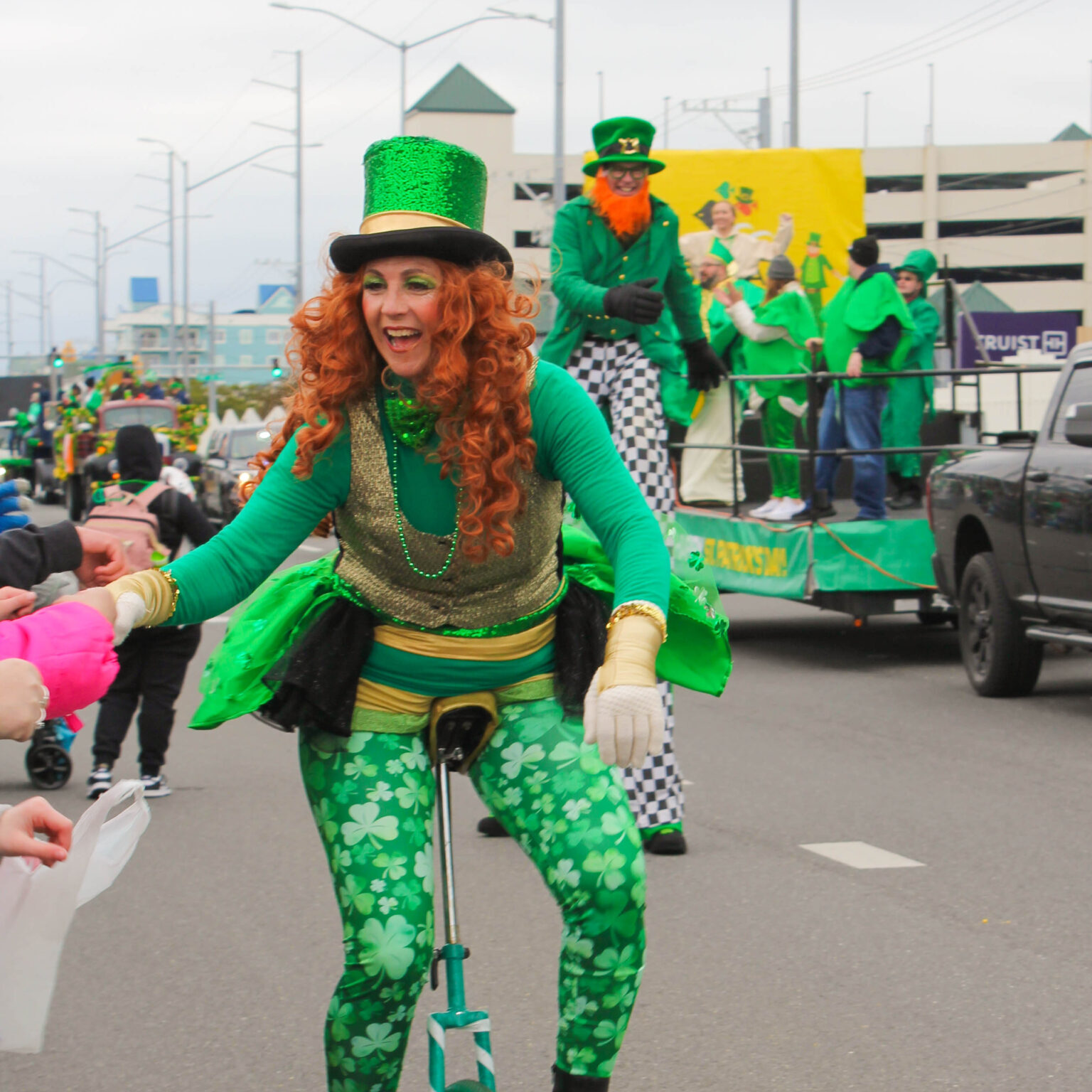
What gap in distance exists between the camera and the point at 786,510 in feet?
40.2

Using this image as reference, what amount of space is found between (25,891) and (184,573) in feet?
1.98

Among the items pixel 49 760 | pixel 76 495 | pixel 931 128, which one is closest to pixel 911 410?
pixel 49 760

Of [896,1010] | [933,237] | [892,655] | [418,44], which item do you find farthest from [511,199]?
[896,1010]

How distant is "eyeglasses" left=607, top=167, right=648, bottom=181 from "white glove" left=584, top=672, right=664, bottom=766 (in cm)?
384

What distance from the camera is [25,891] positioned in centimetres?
288

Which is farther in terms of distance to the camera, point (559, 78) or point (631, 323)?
point (559, 78)

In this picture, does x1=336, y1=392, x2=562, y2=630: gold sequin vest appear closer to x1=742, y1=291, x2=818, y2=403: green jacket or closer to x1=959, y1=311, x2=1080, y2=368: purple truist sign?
x1=742, y1=291, x2=818, y2=403: green jacket

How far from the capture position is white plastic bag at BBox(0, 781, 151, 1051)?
113 inches

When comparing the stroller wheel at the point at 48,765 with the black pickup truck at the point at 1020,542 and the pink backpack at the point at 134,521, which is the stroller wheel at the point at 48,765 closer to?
the pink backpack at the point at 134,521

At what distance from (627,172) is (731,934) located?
8.87 ft

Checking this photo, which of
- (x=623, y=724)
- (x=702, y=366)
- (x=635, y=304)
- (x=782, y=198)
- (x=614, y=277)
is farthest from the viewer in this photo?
(x=782, y=198)

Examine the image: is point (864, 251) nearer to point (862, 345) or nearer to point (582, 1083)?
point (862, 345)

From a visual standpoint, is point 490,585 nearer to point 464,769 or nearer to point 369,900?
point 464,769

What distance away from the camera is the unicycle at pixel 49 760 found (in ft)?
25.8
